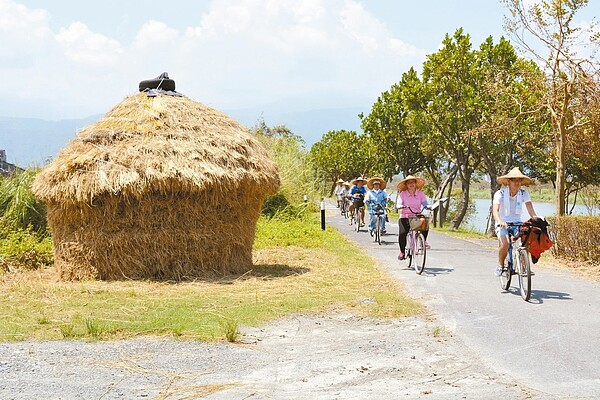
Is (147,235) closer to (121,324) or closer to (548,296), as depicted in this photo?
(121,324)

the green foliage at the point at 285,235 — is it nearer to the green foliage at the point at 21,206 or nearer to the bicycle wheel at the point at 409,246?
the bicycle wheel at the point at 409,246

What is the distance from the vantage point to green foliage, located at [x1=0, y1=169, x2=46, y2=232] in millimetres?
14914

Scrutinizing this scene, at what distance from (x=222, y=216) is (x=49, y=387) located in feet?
21.8

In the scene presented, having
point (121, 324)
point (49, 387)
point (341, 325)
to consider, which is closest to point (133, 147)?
point (121, 324)

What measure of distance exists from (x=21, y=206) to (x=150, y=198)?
17.5 ft

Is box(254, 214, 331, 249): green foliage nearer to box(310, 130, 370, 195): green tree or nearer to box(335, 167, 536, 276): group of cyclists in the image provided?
box(335, 167, 536, 276): group of cyclists

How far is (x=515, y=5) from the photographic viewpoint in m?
16.6

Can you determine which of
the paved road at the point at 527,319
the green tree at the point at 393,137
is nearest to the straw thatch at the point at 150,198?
the paved road at the point at 527,319

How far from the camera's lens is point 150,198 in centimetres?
1129

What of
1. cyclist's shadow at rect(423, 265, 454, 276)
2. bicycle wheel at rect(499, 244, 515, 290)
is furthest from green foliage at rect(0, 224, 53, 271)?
bicycle wheel at rect(499, 244, 515, 290)

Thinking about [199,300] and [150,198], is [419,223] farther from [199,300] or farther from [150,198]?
[150,198]

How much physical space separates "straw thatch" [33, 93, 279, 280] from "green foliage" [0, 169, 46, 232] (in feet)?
11.9

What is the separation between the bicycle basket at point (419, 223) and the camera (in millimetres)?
12133

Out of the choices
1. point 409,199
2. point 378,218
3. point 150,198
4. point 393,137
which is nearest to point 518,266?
point 409,199
